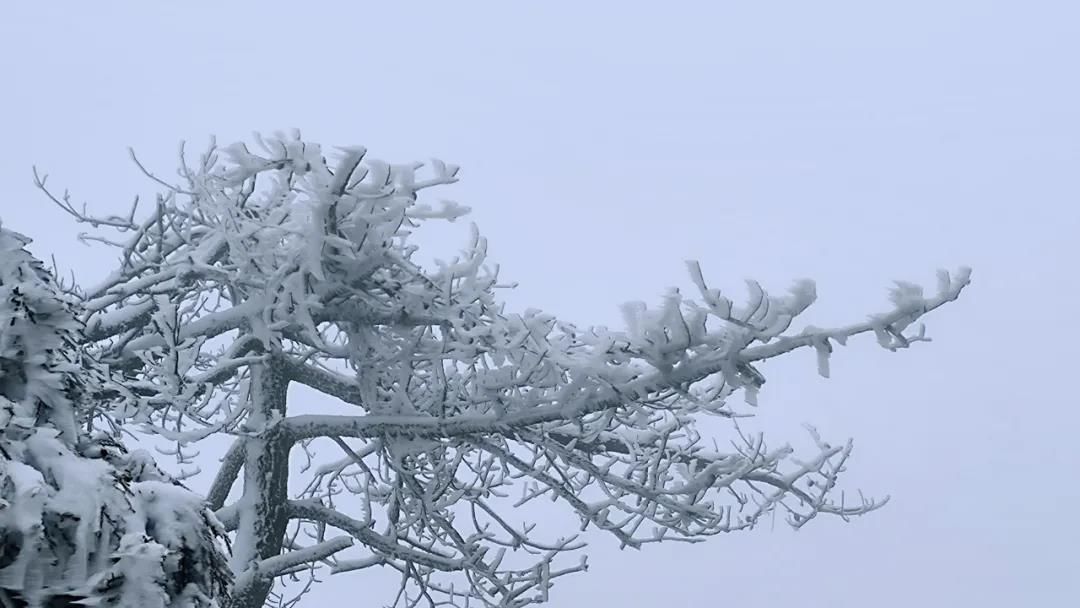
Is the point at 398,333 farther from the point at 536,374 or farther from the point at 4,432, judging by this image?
the point at 4,432

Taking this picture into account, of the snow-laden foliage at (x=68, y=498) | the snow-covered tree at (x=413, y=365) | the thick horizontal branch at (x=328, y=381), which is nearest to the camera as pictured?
the snow-laden foliage at (x=68, y=498)

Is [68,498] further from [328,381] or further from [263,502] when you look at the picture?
[328,381]

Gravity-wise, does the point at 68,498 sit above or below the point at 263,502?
below

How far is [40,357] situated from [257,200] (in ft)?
18.5

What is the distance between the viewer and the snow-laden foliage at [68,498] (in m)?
2.28

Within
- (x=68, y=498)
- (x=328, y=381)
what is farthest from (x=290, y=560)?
(x=68, y=498)

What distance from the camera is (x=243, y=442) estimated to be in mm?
7430

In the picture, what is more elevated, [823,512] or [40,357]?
[823,512]

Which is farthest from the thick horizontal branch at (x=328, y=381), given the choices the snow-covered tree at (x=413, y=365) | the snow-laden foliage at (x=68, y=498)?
the snow-laden foliage at (x=68, y=498)

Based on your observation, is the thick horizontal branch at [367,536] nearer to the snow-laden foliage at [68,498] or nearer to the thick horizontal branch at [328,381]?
the thick horizontal branch at [328,381]

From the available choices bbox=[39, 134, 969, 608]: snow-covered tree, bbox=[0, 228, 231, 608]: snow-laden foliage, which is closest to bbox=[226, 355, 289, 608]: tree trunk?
bbox=[39, 134, 969, 608]: snow-covered tree

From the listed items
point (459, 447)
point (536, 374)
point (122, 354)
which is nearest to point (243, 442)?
point (122, 354)

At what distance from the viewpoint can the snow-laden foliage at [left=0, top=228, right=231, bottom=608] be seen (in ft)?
7.48

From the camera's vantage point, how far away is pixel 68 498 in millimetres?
2396
